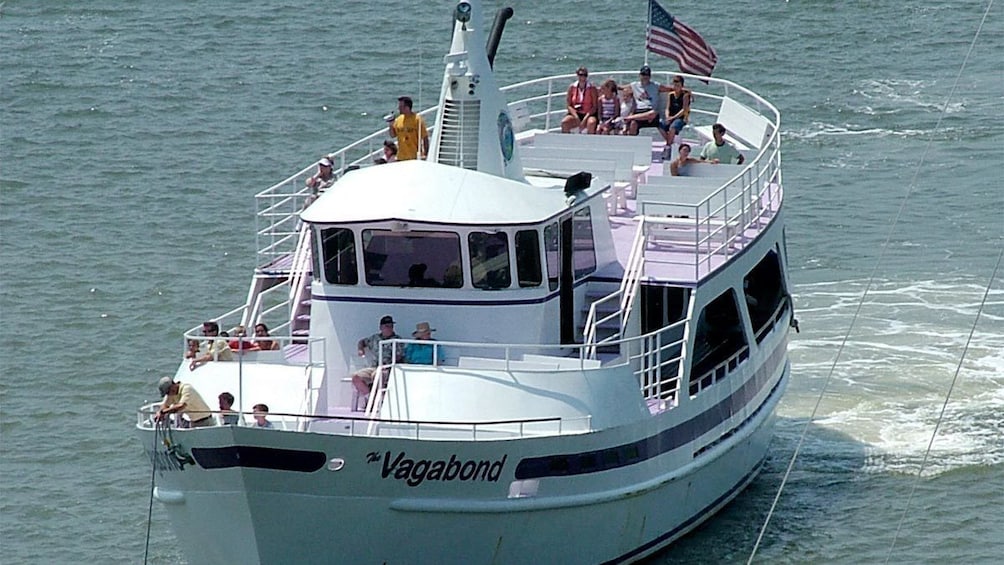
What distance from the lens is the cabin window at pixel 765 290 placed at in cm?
2639

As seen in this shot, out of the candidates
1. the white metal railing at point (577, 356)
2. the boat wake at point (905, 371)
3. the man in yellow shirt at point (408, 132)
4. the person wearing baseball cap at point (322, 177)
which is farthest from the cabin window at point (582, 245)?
the boat wake at point (905, 371)

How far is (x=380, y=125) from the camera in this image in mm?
41281

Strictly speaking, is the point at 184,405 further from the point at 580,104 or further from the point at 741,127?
the point at 741,127

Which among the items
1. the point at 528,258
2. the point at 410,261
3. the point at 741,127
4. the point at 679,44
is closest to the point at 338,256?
the point at 410,261

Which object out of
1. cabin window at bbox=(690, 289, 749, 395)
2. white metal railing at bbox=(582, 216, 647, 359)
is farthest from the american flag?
white metal railing at bbox=(582, 216, 647, 359)

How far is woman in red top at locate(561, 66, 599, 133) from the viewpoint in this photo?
27172 millimetres

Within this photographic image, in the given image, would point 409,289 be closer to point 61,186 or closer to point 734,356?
point 734,356

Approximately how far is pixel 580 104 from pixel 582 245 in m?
5.29

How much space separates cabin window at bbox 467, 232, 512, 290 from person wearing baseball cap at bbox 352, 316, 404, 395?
103cm

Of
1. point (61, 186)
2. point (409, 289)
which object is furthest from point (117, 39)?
point (409, 289)

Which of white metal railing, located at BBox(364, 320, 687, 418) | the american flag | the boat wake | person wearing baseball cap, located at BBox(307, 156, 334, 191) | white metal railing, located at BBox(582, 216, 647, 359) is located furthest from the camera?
the american flag

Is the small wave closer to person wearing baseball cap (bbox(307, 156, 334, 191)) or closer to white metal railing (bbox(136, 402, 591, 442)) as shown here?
person wearing baseball cap (bbox(307, 156, 334, 191))

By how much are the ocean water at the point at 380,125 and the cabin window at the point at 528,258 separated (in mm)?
3848

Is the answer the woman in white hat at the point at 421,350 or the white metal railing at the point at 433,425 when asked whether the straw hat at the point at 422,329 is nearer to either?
the woman in white hat at the point at 421,350
